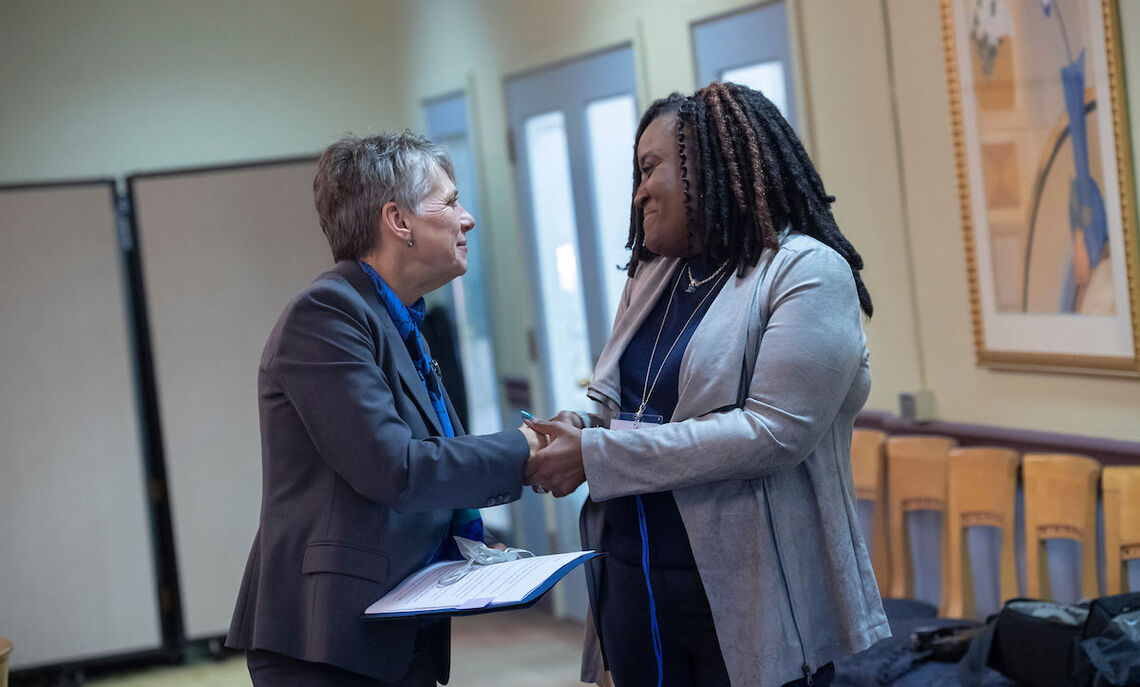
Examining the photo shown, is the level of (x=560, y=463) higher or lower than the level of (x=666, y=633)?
higher

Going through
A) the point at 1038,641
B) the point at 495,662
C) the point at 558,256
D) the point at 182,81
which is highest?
the point at 182,81

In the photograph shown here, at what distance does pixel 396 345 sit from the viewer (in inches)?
70.1

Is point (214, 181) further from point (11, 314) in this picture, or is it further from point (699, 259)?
point (699, 259)

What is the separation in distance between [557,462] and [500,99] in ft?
12.8

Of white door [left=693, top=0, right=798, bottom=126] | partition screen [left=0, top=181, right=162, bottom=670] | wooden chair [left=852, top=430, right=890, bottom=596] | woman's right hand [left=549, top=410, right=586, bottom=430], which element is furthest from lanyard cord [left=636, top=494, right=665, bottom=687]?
partition screen [left=0, top=181, right=162, bottom=670]

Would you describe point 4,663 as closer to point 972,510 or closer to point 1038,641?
point 1038,641

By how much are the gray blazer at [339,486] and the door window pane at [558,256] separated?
3286mm

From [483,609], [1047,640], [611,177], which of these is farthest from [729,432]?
[611,177]

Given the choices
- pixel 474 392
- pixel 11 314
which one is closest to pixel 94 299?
pixel 11 314

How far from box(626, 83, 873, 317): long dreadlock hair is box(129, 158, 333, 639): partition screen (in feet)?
11.6

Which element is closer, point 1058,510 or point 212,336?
point 1058,510

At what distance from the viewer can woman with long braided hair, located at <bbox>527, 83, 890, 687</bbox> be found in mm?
1714

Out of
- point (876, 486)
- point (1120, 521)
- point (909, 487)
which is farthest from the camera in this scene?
point (876, 486)

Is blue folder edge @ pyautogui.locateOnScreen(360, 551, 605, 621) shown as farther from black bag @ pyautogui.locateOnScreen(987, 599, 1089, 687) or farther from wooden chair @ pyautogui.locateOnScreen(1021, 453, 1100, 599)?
wooden chair @ pyautogui.locateOnScreen(1021, 453, 1100, 599)
